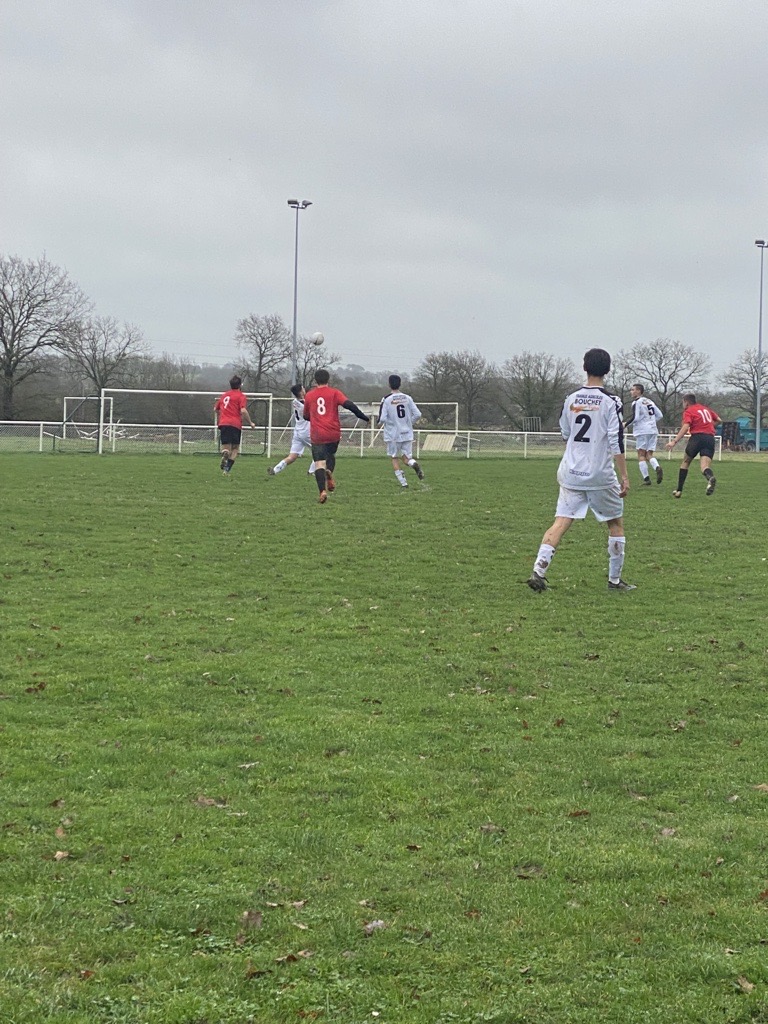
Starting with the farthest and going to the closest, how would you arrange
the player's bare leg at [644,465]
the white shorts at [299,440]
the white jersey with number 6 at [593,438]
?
the player's bare leg at [644,465], the white shorts at [299,440], the white jersey with number 6 at [593,438]

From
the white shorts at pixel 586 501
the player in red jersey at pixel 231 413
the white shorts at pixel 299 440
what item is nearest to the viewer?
the white shorts at pixel 586 501

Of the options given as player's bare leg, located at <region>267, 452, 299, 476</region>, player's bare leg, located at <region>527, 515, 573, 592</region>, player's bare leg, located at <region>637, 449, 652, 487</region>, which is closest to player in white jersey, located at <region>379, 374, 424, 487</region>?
player's bare leg, located at <region>267, 452, 299, 476</region>

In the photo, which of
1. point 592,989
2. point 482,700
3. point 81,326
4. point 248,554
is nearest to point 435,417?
point 81,326

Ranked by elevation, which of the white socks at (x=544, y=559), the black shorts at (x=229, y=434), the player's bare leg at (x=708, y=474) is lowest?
the white socks at (x=544, y=559)

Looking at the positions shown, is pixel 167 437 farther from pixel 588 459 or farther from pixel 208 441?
pixel 588 459

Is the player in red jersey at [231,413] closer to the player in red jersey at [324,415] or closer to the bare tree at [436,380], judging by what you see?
the player in red jersey at [324,415]

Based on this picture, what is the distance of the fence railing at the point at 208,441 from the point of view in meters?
34.2

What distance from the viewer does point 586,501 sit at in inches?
379

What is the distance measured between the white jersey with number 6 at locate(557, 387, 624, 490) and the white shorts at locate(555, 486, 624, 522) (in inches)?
2.7

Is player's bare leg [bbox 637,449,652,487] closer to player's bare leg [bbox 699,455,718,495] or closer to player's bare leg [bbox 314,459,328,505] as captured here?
player's bare leg [bbox 699,455,718,495]

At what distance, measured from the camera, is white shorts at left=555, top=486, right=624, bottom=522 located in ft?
31.3

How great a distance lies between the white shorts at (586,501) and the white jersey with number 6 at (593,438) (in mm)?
69

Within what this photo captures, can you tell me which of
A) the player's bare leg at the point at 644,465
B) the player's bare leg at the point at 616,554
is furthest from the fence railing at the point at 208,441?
the player's bare leg at the point at 616,554

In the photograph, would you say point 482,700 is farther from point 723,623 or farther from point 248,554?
point 248,554
